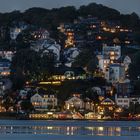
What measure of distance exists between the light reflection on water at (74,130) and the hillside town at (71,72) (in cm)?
1454

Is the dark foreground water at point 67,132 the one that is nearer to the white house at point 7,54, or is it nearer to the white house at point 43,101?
the white house at point 43,101

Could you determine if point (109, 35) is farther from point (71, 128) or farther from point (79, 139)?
point (79, 139)

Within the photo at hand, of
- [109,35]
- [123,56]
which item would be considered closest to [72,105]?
[123,56]

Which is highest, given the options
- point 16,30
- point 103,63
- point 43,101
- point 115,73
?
point 16,30

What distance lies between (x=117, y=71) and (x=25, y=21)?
23079 millimetres

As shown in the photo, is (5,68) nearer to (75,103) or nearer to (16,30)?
(75,103)

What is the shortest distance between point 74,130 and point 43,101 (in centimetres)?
2169

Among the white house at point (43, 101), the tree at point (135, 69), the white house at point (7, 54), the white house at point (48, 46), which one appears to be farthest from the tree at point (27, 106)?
the white house at point (7, 54)

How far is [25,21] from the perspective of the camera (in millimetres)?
100375

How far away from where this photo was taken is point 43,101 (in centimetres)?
7119

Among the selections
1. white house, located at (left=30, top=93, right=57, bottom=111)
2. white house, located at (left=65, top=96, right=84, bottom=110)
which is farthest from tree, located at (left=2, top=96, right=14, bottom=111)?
white house, located at (left=65, top=96, right=84, bottom=110)

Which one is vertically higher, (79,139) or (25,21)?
(25,21)

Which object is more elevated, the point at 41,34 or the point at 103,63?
the point at 41,34

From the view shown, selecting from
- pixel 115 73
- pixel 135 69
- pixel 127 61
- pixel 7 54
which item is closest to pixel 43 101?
pixel 115 73
